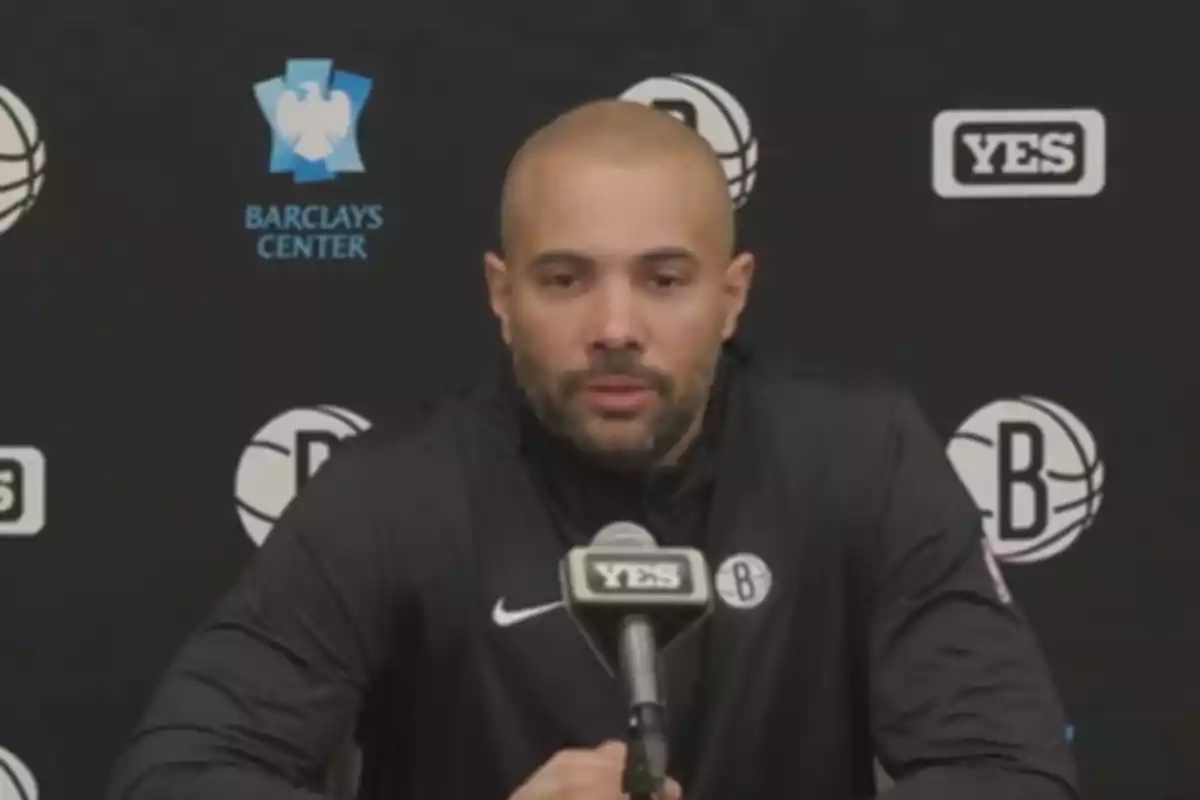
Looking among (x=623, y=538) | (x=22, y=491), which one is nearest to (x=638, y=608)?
(x=623, y=538)

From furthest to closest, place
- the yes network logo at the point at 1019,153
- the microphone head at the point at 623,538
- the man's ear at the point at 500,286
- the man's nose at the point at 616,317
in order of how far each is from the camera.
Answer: the yes network logo at the point at 1019,153 < the man's ear at the point at 500,286 < the man's nose at the point at 616,317 < the microphone head at the point at 623,538

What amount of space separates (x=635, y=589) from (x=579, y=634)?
360 mm

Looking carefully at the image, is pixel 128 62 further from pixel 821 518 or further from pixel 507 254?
pixel 821 518

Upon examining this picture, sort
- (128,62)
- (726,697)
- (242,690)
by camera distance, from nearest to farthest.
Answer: (242,690) → (726,697) → (128,62)

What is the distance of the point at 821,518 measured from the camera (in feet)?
4.29

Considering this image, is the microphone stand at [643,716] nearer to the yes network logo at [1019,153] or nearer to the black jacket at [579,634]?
the black jacket at [579,634]

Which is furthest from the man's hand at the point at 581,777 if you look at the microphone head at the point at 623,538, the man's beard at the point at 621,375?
the man's beard at the point at 621,375

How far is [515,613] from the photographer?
127 centimetres

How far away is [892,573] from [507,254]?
1.14 ft

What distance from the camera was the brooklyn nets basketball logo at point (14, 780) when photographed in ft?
5.45

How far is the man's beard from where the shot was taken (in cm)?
121

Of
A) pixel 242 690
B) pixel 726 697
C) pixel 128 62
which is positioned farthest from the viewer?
pixel 128 62

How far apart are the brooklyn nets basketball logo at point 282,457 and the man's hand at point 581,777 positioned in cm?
59

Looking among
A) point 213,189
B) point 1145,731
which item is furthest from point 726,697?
point 213,189
